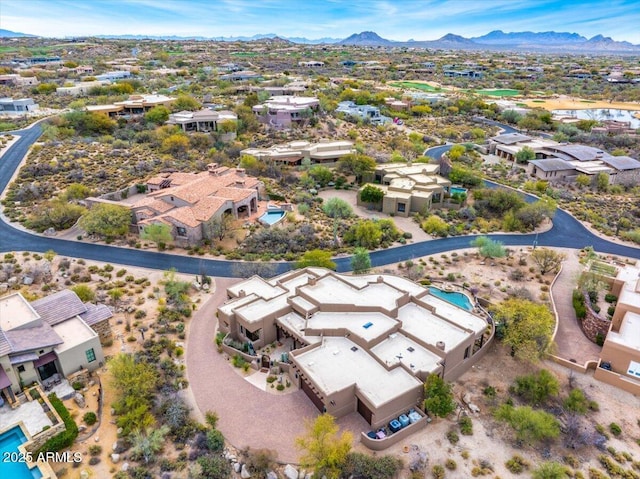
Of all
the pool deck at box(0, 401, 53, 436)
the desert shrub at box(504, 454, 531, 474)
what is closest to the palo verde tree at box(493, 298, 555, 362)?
the desert shrub at box(504, 454, 531, 474)

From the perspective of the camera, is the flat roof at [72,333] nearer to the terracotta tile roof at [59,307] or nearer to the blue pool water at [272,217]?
the terracotta tile roof at [59,307]

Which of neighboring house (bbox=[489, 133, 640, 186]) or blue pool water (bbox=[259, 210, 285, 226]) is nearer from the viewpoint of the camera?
blue pool water (bbox=[259, 210, 285, 226])

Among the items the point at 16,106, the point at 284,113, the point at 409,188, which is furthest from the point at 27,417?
the point at 16,106

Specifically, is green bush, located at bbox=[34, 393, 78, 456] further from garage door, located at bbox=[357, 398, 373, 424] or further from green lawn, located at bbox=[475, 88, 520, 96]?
green lawn, located at bbox=[475, 88, 520, 96]

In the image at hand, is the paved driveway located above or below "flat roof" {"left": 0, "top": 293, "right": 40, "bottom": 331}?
below

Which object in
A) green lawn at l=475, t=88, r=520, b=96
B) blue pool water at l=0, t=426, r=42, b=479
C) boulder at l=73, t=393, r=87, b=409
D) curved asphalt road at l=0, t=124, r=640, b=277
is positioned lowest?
boulder at l=73, t=393, r=87, b=409

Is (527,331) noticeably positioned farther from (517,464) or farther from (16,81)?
(16,81)
